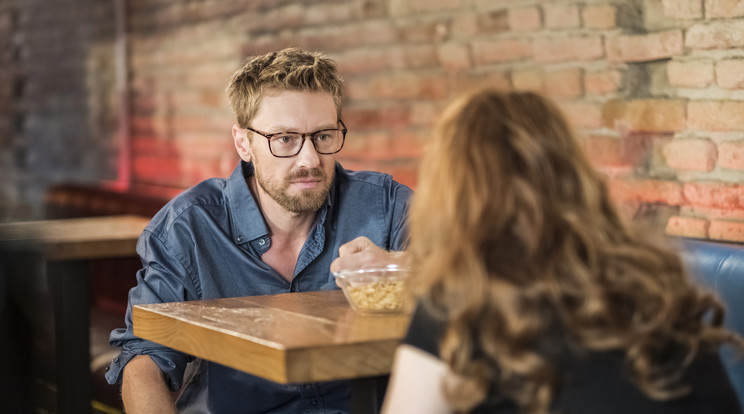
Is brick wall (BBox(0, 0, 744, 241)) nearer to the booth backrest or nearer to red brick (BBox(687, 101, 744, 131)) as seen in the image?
red brick (BBox(687, 101, 744, 131))

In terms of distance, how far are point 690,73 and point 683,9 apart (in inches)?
6.1

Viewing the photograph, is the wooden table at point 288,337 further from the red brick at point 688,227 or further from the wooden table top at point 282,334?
the red brick at point 688,227

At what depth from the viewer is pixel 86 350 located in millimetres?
2742

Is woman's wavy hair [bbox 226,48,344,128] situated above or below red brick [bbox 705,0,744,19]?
below

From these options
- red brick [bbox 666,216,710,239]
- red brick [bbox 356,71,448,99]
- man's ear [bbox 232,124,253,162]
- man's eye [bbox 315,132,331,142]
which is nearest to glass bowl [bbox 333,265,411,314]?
man's eye [bbox 315,132,331,142]

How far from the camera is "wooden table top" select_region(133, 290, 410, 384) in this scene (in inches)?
50.9

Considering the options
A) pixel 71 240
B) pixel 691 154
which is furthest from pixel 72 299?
pixel 691 154

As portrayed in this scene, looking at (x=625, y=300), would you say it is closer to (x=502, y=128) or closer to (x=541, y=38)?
(x=502, y=128)

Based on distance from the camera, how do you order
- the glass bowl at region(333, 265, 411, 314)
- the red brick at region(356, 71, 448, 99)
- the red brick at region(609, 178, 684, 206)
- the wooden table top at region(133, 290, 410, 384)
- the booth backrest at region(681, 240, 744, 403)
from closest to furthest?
the wooden table top at region(133, 290, 410, 384) → the glass bowl at region(333, 265, 411, 314) → the booth backrest at region(681, 240, 744, 403) → the red brick at region(609, 178, 684, 206) → the red brick at region(356, 71, 448, 99)

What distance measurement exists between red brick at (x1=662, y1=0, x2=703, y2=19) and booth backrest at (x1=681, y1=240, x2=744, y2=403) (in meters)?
0.61

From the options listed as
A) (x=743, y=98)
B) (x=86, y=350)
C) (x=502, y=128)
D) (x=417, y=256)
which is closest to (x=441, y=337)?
(x=417, y=256)

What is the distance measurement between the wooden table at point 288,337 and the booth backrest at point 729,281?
71cm

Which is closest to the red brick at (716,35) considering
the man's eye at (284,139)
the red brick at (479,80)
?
the red brick at (479,80)

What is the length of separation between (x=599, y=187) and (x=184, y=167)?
364 cm
